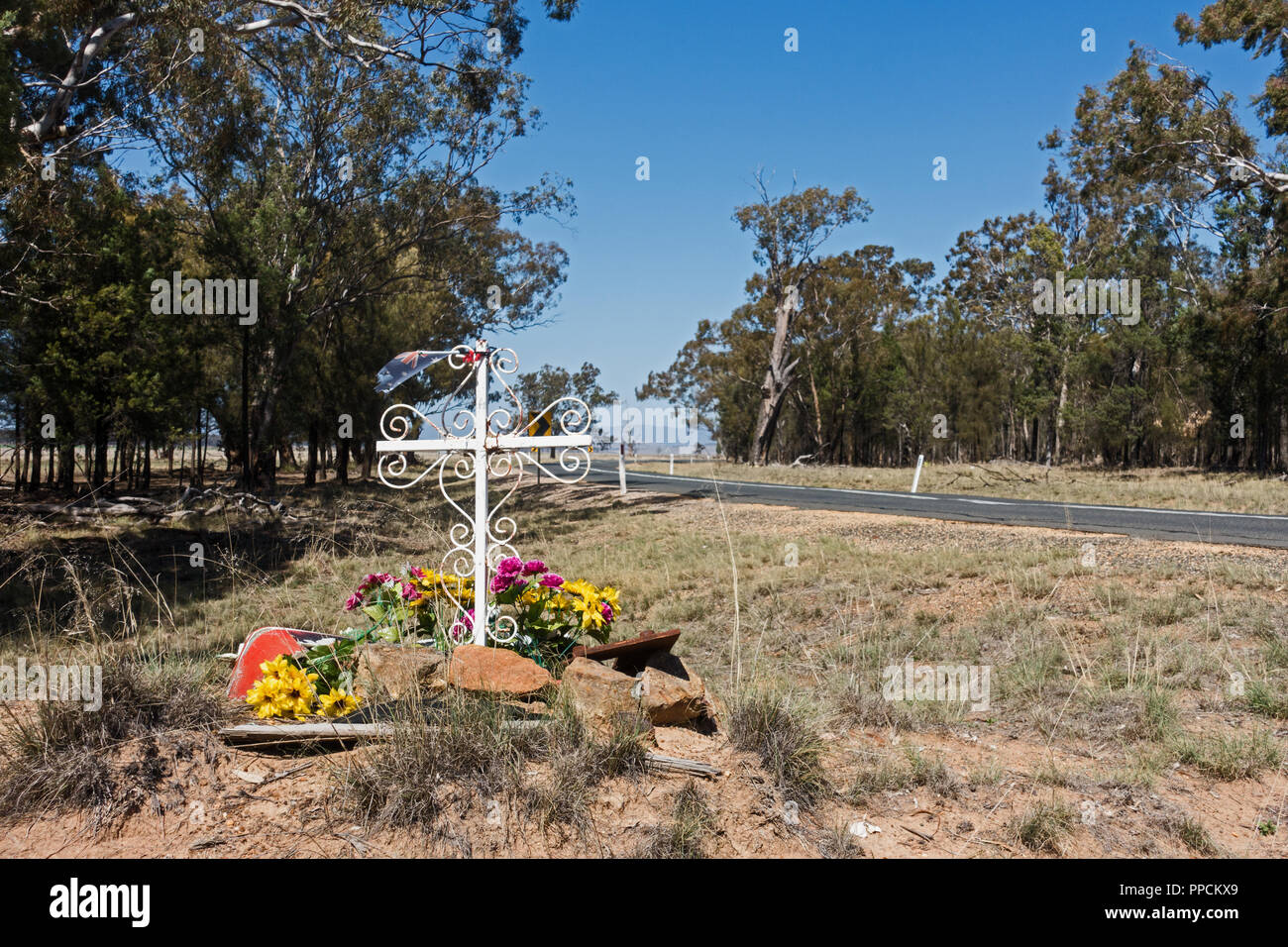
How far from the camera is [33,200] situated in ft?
40.8

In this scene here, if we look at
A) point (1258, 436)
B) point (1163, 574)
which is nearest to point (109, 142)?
point (1163, 574)

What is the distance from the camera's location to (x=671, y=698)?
3.87 metres

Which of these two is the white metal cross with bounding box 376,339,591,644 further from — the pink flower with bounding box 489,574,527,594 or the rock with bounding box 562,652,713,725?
the rock with bounding box 562,652,713,725

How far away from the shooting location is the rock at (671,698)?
3.83m

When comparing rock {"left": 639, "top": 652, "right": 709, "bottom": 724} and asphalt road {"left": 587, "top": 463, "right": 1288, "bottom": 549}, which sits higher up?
asphalt road {"left": 587, "top": 463, "right": 1288, "bottom": 549}

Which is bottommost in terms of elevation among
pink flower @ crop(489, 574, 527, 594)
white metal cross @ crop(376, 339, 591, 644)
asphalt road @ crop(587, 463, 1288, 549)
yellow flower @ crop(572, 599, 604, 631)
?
asphalt road @ crop(587, 463, 1288, 549)

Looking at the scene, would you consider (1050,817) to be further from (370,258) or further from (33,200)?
(370,258)

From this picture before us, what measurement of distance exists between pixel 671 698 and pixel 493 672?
2.79 feet

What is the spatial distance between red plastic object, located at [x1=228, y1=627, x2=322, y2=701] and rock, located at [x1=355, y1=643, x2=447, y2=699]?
508 mm

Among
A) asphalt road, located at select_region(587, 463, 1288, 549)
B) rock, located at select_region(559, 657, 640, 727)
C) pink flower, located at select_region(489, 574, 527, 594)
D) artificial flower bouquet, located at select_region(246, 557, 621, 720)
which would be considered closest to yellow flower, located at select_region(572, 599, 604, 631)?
artificial flower bouquet, located at select_region(246, 557, 621, 720)

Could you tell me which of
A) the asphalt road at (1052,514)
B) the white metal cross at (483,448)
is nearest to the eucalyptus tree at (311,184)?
the asphalt road at (1052,514)

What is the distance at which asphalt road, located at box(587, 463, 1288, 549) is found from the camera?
10938 millimetres

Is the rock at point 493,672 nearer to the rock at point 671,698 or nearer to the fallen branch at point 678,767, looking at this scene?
the rock at point 671,698

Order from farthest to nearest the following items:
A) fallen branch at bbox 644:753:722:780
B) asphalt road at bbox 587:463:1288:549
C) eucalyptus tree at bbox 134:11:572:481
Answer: eucalyptus tree at bbox 134:11:572:481
asphalt road at bbox 587:463:1288:549
fallen branch at bbox 644:753:722:780
